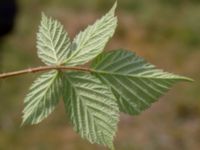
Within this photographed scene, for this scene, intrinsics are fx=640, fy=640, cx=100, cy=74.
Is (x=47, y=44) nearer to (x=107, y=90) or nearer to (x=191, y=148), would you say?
(x=107, y=90)

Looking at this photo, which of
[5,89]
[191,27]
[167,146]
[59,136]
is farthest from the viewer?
[191,27]

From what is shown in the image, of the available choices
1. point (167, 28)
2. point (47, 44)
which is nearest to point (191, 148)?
point (167, 28)

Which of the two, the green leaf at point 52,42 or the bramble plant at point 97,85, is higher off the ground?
the green leaf at point 52,42

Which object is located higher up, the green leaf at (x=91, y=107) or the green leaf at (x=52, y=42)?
the green leaf at (x=52, y=42)
